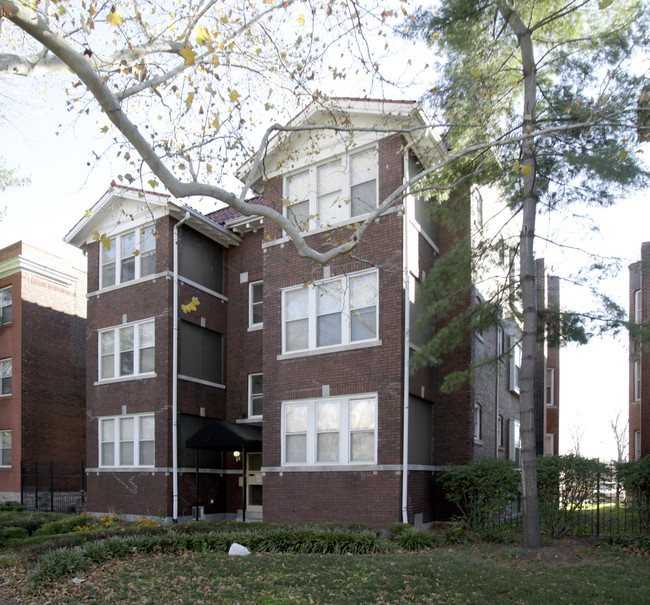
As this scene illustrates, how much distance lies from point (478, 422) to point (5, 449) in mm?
17525

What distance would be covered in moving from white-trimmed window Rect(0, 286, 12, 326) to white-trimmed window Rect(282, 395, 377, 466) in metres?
14.4

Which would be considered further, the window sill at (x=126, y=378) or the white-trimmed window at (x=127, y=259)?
the white-trimmed window at (x=127, y=259)

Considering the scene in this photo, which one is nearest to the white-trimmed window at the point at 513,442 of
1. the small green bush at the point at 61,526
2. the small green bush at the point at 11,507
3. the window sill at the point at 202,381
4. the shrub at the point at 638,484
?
the shrub at the point at 638,484

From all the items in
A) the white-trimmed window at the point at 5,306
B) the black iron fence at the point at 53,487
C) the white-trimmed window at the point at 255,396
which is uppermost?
the white-trimmed window at the point at 5,306

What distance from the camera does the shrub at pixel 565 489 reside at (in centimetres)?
1291

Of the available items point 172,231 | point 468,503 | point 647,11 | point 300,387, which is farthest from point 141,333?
point 647,11

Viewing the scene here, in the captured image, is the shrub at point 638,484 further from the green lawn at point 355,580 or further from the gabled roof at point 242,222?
the gabled roof at point 242,222

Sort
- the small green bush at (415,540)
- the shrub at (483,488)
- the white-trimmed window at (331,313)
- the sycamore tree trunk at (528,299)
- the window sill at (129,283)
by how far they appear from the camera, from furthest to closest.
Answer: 1. the window sill at (129,283)
2. the white-trimmed window at (331,313)
3. the shrub at (483,488)
4. the small green bush at (415,540)
5. the sycamore tree trunk at (528,299)

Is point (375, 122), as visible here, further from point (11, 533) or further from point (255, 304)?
point (11, 533)

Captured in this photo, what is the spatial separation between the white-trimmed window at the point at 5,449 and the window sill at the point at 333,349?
13722 mm

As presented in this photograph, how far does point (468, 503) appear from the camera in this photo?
14336 millimetres

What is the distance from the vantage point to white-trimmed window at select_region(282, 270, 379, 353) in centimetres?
1489

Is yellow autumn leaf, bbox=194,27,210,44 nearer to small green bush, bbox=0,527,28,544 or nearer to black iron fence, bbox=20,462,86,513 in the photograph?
small green bush, bbox=0,527,28,544

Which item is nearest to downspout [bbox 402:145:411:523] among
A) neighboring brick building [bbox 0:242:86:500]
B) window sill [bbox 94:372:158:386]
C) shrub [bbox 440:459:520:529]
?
shrub [bbox 440:459:520:529]
